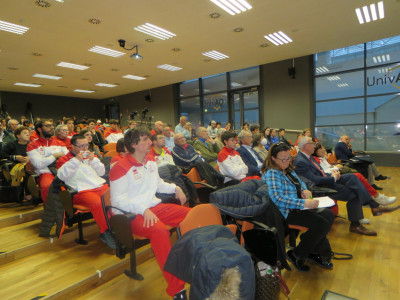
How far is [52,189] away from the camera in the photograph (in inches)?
96.5

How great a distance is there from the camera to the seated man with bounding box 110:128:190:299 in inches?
66.2

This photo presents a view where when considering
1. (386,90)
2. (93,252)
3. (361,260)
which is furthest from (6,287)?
(386,90)

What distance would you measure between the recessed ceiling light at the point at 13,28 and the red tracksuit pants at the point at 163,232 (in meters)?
5.36

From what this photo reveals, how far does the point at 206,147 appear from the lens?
4301mm

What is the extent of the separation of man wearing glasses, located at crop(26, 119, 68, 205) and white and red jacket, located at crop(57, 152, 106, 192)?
38 centimetres

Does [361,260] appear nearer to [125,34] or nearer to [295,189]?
[295,189]

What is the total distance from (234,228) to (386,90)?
297 inches

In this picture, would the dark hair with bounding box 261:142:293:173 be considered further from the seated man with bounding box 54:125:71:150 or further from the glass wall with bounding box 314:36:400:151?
the glass wall with bounding box 314:36:400:151

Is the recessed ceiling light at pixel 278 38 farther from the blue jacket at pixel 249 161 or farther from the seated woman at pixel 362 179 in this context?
the blue jacket at pixel 249 161

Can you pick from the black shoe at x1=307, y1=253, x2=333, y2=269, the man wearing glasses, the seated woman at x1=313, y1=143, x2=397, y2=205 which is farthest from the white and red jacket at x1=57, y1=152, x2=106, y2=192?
the seated woman at x1=313, y1=143, x2=397, y2=205

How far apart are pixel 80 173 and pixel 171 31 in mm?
4152

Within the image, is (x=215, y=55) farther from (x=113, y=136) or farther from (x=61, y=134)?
(x=61, y=134)

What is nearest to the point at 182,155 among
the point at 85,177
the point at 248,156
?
the point at 248,156

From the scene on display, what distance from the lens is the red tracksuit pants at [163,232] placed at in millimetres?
1441
